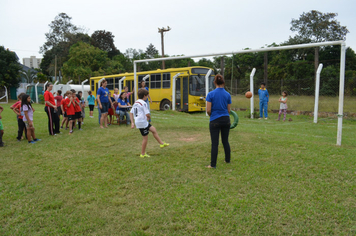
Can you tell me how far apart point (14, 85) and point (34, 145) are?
3472 cm

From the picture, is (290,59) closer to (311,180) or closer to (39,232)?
(311,180)

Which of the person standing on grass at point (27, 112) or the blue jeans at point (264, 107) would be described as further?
the blue jeans at point (264, 107)

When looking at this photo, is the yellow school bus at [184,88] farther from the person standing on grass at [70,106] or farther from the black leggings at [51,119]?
the black leggings at [51,119]

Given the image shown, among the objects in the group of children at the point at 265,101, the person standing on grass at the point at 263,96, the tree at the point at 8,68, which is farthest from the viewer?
the tree at the point at 8,68

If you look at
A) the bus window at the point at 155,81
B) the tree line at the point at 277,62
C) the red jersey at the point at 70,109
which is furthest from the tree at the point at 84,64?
the red jersey at the point at 70,109

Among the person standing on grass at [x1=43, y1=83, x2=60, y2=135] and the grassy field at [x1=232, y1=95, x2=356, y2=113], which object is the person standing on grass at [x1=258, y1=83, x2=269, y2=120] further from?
the person standing on grass at [x1=43, y1=83, x2=60, y2=135]

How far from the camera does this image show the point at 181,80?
1692cm

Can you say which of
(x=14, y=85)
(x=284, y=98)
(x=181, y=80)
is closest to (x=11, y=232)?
(x=284, y=98)

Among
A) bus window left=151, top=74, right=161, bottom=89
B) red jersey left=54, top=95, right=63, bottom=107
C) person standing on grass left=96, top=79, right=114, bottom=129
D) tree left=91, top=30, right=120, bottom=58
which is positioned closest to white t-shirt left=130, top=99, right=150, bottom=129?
person standing on grass left=96, top=79, right=114, bottom=129

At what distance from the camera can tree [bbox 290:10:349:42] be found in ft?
115

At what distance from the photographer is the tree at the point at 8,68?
34.8 m

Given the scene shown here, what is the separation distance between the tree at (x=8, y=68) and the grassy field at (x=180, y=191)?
34.0 metres

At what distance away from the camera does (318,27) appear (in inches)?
1410

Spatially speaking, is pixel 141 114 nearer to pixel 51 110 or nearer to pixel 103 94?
pixel 51 110
